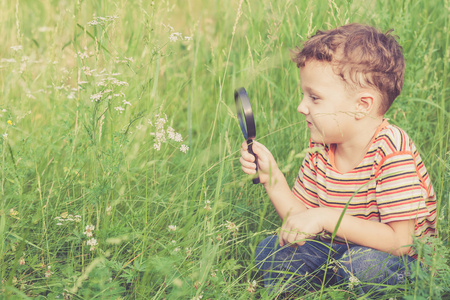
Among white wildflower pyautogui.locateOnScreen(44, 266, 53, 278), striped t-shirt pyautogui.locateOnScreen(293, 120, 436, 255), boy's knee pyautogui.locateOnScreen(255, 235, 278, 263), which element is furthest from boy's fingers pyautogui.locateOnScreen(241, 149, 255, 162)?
white wildflower pyautogui.locateOnScreen(44, 266, 53, 278)

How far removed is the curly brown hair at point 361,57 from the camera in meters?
1.90

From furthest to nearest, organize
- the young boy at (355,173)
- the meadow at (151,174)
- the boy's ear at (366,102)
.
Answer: the boy's ear at (366,102) < the young boy at (355,173) < the meadow at (151,174)

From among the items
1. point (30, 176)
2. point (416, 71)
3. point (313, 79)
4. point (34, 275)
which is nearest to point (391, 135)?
point (313, 79)

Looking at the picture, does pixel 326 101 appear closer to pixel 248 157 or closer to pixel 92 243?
pixel 248 157

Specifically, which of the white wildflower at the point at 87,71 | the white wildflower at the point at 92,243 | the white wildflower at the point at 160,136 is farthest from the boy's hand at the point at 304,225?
the white wildflower at the point at 87,71

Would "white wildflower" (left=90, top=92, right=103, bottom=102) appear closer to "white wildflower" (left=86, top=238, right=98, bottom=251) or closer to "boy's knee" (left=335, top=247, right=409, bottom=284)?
"white wildflower" (left=86, top=238, right=98, bottom=251)

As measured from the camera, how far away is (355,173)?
1.94 m

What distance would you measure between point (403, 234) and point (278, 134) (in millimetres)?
957

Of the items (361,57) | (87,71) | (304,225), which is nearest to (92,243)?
(87,71)

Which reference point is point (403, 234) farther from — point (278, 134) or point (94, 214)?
Answer: point (94, 214)

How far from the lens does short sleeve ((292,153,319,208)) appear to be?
6.96ft

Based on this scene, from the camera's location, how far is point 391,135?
188cm

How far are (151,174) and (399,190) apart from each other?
111cm

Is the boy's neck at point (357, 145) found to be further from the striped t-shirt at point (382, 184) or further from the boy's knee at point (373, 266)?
the boy's knee at point (373, 266)
